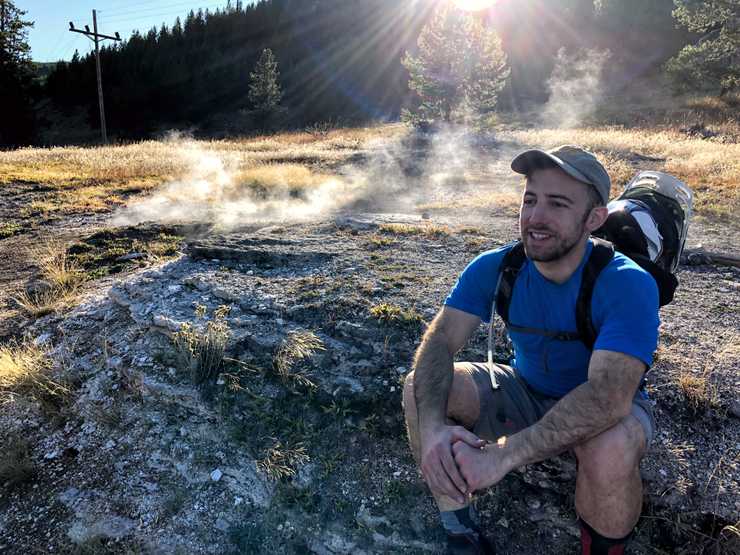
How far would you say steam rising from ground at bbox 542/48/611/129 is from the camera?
32.6 metres

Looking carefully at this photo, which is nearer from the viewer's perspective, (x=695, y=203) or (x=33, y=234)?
(x=33, y=234)

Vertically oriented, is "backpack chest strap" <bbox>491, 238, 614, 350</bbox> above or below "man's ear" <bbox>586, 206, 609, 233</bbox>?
below

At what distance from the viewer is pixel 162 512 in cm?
271

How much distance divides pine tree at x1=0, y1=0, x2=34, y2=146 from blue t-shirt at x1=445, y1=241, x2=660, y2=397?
139 feet

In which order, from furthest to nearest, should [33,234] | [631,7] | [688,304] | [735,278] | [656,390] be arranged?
1. [631,7]
2. [33,234]
3. [735,278]
4. [688,304]
5. [656,390]

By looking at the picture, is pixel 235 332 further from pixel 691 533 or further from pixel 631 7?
pixel 631 7

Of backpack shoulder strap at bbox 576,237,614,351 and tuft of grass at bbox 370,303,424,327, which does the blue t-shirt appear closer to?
backpack shoulder strap at bbox 576,237,614,351

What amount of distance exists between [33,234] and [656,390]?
8.68 metres

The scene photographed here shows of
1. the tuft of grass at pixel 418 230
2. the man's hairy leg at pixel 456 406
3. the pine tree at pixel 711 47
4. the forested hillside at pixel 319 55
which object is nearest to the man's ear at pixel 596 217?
the man's hairy leg at pixel 456 406

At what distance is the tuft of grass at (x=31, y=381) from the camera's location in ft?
11.6

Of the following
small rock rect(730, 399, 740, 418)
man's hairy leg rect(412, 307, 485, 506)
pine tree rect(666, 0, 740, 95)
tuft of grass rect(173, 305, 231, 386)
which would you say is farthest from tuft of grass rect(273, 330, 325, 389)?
pine tree rect(666, 0, 740, 95)

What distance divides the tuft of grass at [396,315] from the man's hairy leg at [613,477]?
1.97 meters

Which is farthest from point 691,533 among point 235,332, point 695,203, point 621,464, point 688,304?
point 695,203

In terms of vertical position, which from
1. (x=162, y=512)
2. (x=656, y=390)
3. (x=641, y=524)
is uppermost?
(x=656, y=390)
